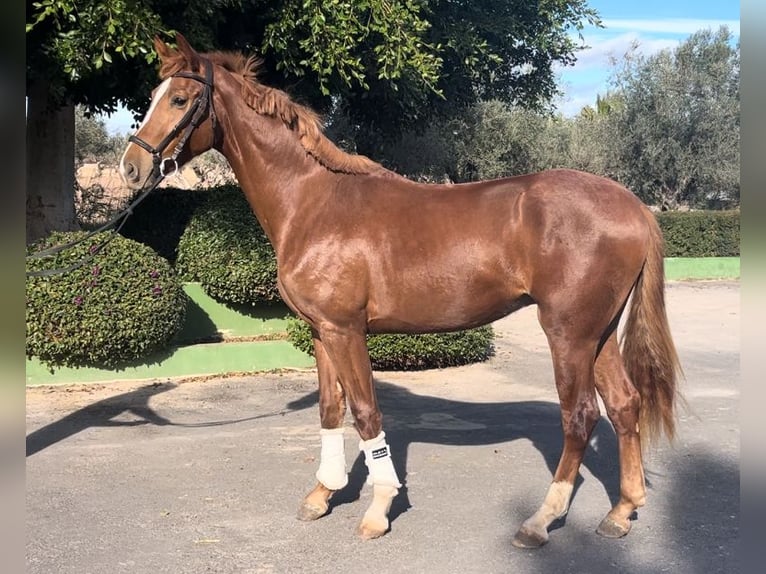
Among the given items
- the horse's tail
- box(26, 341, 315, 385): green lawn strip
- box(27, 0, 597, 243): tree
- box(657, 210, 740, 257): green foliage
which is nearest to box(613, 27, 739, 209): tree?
box(657, 210, 740, 257): green foliage

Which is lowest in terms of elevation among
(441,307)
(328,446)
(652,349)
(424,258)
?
(328,446)

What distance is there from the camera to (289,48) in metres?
8.53

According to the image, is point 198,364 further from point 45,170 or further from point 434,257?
point 434,257

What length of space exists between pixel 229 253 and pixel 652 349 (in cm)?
600

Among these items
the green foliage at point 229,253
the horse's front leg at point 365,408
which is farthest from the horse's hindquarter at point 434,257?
the green foliage at point 229,253

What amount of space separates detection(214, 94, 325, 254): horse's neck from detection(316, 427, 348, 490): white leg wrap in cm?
114

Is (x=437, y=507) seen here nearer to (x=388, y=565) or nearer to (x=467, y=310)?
(x=388, y=565)

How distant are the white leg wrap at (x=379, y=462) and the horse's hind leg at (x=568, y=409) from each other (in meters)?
0.73

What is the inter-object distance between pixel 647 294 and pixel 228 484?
290cm

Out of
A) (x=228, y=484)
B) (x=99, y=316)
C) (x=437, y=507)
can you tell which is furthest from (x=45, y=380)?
(x=437, y=507)

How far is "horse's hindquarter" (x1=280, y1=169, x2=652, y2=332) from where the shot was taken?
12.2ft

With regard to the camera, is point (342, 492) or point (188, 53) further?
point (342, 492)

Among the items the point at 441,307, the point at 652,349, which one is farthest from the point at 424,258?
the point at 652,349

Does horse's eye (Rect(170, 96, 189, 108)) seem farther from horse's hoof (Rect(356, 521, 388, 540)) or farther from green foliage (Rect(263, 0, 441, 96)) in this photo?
green foliage (Rect(263, 0, 441, 96))
